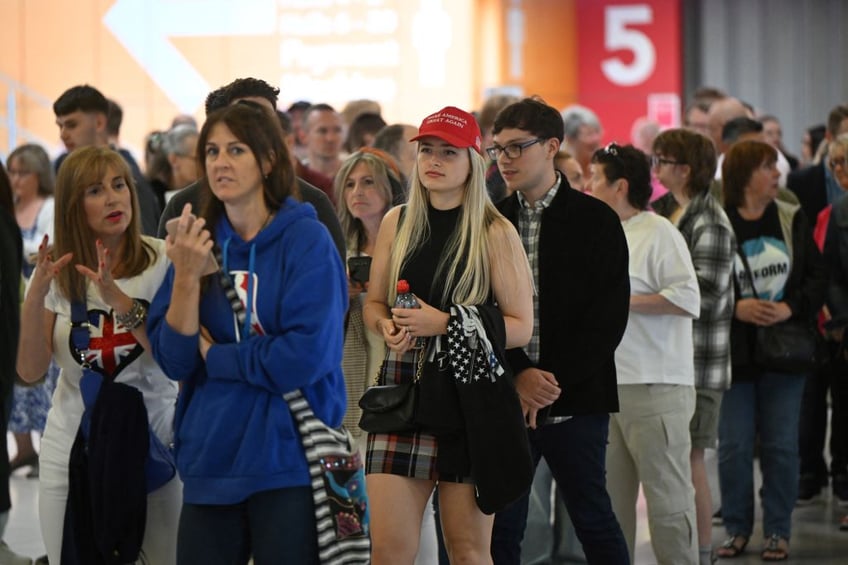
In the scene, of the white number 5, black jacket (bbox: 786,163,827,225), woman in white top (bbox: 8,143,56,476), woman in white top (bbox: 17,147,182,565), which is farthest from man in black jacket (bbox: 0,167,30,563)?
the white number 5

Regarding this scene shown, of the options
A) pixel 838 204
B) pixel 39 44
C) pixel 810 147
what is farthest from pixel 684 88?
pixel 838 204

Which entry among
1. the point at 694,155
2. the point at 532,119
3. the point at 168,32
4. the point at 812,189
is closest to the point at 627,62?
the point at 168,32

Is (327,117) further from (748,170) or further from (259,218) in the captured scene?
(259,218)

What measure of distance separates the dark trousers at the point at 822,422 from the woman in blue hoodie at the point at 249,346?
4.75 metres

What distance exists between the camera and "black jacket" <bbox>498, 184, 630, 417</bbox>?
4523 millimetres

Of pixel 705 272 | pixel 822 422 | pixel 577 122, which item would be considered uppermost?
pixel 577 122

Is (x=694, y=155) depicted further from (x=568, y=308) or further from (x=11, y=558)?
(x=11, y=558)

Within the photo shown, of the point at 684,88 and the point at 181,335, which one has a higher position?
the point at 684,88

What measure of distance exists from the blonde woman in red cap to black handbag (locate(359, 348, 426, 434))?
0.02 m

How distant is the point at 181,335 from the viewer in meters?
3.39

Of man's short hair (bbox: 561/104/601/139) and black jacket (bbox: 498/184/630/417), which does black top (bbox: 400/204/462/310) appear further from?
man's short hair (bbox: 561/104/601/139)

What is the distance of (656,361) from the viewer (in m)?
5.34

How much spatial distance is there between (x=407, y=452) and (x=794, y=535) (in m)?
3.41

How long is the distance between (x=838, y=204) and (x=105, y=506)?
4.26 m
